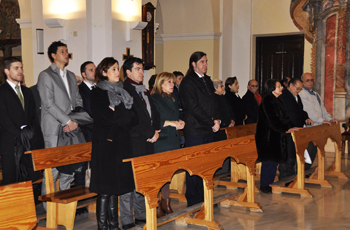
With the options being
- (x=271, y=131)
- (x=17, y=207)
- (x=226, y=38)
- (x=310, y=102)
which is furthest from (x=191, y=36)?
(x=17, y=207)

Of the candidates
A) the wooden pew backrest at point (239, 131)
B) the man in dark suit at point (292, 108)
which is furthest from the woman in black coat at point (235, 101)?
the man in dark suit at point (292, 108)

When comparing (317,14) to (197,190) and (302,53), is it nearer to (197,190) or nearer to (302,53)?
(302,53)

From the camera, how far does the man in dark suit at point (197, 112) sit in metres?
4.37

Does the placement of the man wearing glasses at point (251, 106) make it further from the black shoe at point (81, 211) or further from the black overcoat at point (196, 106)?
the black shoe at point (81, 211)

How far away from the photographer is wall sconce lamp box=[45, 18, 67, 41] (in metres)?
6.85

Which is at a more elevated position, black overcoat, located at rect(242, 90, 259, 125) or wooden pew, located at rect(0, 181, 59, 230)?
black overcoat, located at rect(242, 90, 259, 125)

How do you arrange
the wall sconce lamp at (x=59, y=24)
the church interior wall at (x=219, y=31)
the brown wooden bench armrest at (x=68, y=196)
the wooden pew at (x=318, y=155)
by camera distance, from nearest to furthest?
the brown wooden bench armrest at (x=68, y=196)
the wooden pew at (x=318, y=155)
the wall sconce lamp at (x=59, y=24)
the church interior wall at (x=219, y=31)

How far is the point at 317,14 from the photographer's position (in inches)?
350

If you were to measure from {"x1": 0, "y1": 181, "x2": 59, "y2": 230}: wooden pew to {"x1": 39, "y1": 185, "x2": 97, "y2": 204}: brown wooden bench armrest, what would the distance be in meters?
1.13

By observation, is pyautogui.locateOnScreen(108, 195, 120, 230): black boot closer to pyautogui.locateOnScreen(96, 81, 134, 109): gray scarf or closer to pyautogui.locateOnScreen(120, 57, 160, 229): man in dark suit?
pyautogui.locateOnScreen(120, 57, 160, 229): man in dark suit

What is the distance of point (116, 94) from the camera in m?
3.43

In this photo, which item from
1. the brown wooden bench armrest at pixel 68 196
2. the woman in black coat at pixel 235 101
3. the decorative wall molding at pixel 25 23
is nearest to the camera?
the brown wooden bench armrest at pixel 68 196

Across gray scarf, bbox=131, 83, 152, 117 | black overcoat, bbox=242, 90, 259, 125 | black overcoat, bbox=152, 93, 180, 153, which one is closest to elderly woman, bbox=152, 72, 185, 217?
black overcoat, bbox=152, 93, 180, 153

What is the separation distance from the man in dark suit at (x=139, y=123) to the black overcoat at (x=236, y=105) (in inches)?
116
